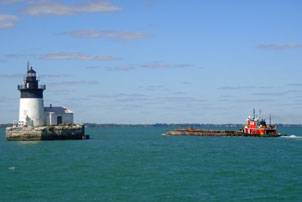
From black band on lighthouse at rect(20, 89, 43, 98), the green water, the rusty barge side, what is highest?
black band on lighthouse at rect(20, 89, 43, 98)

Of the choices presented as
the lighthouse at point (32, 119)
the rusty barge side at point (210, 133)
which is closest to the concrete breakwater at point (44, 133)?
the lighthouse at point (32, 119)

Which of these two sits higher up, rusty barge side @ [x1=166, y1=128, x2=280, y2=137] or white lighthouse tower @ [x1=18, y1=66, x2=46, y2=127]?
white lighthouse tower @ [x1=18, y1=66, x2=46, y2=127]

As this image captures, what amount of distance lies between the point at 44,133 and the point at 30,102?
17.2ft

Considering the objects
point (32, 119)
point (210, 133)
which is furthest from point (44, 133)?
point (210, 133)

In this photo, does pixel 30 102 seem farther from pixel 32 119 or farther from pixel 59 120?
pixel 59 120

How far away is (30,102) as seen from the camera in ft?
305

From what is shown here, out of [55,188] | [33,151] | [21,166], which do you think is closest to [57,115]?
[33,151]

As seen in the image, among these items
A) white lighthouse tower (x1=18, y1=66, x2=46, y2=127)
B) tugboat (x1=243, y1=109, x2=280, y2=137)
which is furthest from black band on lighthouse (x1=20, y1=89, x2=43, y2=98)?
tugboat (x1=243, y1=109, x2=280, y2=137)

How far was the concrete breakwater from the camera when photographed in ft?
305

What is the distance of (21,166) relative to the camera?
182 feet

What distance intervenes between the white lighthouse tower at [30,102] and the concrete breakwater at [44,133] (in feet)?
5.09

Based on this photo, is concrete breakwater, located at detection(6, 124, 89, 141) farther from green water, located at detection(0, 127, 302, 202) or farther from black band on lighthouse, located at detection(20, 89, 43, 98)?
green water, located at detection(0, 127, 302, 202)

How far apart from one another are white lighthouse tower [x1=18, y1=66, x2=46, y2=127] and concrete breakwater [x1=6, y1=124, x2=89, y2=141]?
1.55 metres

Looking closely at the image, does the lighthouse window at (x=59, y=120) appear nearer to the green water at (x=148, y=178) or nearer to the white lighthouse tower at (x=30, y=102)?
the white lighthouse tower at (x=30, y=102)
